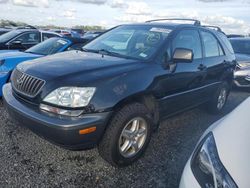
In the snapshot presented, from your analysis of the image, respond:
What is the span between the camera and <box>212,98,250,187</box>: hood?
54.8 inches

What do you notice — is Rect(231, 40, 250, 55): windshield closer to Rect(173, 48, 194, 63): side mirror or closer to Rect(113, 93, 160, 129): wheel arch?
Rect(173, 48, 194, 63): side mirror

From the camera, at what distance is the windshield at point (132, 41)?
3489 millimetres

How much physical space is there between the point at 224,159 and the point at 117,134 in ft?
4.72

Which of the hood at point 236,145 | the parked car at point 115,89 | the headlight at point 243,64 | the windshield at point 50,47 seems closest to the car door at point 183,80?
the parked car at point 115,89

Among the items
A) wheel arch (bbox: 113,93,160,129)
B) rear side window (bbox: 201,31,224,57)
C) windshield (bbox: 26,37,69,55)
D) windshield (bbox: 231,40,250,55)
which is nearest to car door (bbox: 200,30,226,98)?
rear side window (bbox: 201,31,224,57)

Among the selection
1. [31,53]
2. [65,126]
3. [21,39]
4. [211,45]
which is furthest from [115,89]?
[21,39]

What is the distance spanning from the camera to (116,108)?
2.75 metres

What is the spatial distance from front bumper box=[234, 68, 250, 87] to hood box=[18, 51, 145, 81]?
5227mm

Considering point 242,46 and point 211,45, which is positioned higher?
point 211,45

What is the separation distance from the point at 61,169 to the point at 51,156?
12.4 inches

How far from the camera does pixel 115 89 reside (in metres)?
2.72

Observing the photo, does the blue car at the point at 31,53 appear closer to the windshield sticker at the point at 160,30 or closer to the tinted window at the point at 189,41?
the windshield sticker at the point at 160,30

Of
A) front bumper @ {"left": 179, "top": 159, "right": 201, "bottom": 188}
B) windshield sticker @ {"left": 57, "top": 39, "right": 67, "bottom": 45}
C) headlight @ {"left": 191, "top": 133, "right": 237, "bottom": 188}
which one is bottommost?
windshield sticker @ {"left": 57, "top": 39, "right": 67, "bottom": 45}

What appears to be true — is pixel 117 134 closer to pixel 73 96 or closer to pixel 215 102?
pixel 73 96
